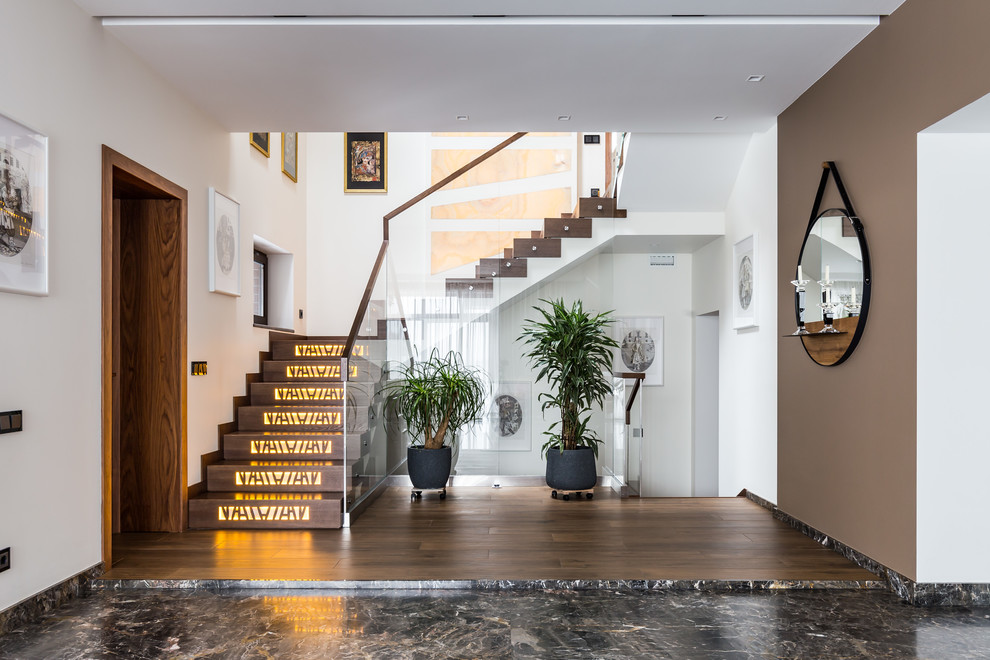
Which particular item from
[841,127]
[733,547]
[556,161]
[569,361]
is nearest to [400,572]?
[733,547]

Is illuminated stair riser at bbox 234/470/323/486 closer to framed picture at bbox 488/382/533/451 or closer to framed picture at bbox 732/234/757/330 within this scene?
framed picture at bbox 488/382/533/451

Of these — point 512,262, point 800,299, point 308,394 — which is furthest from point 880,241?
point 308,394

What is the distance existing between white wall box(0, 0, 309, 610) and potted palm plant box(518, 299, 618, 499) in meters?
3.16

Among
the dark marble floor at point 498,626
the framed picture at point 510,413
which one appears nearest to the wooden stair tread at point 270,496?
the dark marble floor at point 498,626

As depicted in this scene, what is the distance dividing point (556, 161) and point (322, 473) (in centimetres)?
350

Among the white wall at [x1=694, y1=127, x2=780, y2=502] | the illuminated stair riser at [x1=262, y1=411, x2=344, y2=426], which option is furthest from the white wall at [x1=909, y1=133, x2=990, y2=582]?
the illuminated stair riser at [x1=262, y1=411, x2=344, y2=426]

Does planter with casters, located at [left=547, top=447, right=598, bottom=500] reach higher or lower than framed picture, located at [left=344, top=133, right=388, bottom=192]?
lower

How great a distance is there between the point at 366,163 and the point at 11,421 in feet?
19.0

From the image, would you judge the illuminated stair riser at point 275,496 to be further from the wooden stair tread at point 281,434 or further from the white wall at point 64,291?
the white wall at point 64,291

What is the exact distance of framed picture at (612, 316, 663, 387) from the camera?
8.18 m

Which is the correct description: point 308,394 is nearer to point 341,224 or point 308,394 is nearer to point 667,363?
point 341,224

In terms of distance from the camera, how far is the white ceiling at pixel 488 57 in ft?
11.8

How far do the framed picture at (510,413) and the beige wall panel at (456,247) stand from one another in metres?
1.17

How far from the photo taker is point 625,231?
690cm
